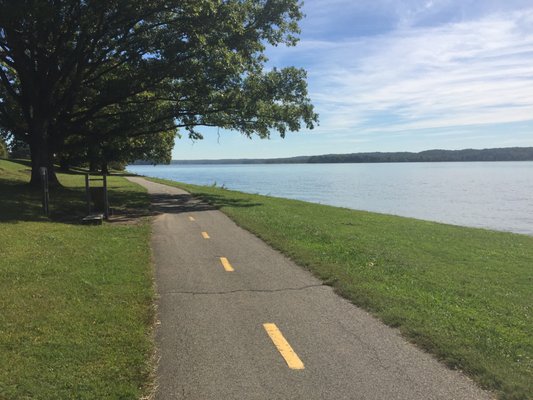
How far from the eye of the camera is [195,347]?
520 centimetres

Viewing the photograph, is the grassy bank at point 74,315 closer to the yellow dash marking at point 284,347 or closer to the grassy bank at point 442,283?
the yellow dash marking at point 284,347

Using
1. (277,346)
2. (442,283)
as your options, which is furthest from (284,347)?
(442,283)

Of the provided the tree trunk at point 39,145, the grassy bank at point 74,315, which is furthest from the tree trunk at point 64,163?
A: the grassy bank at point 74,315

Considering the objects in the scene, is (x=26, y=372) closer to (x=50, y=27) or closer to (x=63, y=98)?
(x=50, y=27)

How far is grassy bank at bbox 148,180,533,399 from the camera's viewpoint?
16.4ft

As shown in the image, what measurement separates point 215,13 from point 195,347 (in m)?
16.4

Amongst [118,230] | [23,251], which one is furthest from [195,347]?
[118,230]

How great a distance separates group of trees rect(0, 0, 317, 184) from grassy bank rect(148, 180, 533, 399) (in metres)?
8.75

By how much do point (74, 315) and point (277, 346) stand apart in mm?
2602

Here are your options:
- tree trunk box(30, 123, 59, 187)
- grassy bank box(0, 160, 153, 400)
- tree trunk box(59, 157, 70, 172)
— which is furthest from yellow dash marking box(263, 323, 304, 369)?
tree trunk box(59, 157, 70, 172)

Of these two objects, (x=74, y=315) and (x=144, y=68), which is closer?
(x=74, y=315)

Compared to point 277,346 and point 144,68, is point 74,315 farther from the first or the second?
point 144,68

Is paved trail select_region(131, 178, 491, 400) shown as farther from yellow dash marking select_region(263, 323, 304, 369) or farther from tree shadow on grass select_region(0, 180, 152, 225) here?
tree shadow on grass select_region(0, 180, 152, 225)

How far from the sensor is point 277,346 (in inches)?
206
